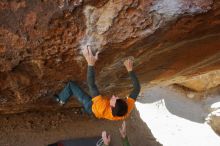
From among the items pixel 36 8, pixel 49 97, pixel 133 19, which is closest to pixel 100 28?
pixel 133 19

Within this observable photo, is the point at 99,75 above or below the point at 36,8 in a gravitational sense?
below

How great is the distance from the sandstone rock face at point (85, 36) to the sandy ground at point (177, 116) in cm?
391

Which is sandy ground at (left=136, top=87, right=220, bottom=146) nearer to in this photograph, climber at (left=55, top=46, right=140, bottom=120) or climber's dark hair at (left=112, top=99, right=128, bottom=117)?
climber at (left=55, top=46, right=140, bottom=120)

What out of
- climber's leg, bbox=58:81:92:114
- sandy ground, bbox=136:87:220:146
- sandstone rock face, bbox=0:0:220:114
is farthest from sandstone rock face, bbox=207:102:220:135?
climber's leg, bbox=58:81:92:114

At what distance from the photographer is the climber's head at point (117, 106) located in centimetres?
454

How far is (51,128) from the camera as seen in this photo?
618 centimetres

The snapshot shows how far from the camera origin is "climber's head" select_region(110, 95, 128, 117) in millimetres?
4543

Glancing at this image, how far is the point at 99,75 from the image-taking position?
5.32m

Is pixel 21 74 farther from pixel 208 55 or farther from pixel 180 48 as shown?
pixel 208 55

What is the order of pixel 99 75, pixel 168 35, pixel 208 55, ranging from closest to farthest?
pixel 168 35 < pixel 99 75 < pixel 208 55

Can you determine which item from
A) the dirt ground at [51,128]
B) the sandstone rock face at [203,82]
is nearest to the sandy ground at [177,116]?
the sandstone rock face at [203,82]

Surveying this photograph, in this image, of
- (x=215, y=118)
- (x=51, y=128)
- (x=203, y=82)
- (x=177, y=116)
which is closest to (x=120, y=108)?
(x=51, y=128)

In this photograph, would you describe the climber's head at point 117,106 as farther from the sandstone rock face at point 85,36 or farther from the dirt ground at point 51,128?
the dirt ground at point 51,128

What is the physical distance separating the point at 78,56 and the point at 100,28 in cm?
46
